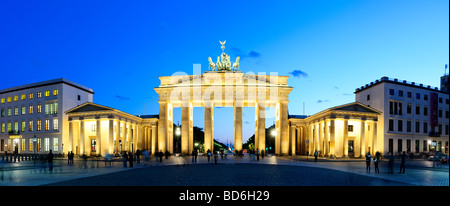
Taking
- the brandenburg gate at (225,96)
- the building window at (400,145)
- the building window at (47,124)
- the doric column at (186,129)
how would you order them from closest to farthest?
the building window at (400,145), the brandenburg gate at (225,96), the doric column at (186,129), the building window at (47,124)

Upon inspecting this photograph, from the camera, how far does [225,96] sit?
57.8 meters

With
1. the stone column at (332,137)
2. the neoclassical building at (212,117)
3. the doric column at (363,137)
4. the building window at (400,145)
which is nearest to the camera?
the stone column at (332,137)

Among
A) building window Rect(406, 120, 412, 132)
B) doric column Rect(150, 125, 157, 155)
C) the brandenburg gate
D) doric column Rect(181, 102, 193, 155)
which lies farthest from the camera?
doric column Rect(150, 125, 157, 155)

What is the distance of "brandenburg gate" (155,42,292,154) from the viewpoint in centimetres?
5762

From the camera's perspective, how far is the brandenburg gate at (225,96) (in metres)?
57.6

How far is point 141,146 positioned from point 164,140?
31.7 feet

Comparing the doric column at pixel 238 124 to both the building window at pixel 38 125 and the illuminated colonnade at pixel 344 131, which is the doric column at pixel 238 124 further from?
the building window at pixel 38 125

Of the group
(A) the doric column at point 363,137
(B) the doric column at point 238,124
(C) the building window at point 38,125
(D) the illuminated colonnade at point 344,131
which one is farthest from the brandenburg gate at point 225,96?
(C) the building window at point 38,125

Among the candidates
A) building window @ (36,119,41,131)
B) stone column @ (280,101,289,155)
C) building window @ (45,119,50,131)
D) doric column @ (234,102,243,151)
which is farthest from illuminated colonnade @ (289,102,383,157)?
building window @ (36,119,41,131)

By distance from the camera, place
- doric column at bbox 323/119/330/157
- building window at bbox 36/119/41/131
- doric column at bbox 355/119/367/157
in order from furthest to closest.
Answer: building window at bbox 36/119/41/131, doric column at bbox 355/119/367/157, doric column at bbox 323/119/330/157

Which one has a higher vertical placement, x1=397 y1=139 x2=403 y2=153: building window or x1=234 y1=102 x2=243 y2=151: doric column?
x1=234 y1=102 x2=243 y2=151: doric column

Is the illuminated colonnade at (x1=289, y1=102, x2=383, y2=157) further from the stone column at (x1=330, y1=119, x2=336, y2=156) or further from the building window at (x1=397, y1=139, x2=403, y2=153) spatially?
the building window at (x1=397, y1=139, x2=403, y2=153)

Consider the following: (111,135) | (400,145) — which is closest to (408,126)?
(400,145)
